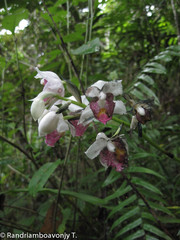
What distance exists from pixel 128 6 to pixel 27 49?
2.36 metres

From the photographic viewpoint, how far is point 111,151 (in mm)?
970

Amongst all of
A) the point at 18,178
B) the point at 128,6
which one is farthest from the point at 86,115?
the point at 18,178

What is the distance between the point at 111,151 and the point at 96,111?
205 millimetres

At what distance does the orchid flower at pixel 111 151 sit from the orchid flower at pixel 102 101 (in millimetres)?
108

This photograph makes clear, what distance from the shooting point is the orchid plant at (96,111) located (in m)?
0.94

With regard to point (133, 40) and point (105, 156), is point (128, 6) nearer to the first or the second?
point (133, 40)

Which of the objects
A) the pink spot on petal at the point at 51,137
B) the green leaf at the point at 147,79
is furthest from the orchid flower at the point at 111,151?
the green leaf at the point at 147,79

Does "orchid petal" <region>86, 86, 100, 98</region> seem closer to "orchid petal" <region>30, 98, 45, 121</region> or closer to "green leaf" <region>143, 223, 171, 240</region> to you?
"orchid petal" <region>30, 98, 45, 121</region>

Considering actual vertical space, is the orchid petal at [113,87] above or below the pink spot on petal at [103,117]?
above

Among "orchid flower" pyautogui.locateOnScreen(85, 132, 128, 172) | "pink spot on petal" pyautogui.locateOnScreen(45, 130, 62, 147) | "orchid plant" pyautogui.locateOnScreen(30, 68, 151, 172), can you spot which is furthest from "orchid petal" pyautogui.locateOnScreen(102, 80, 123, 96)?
"pink spot on petal" pyautogui.locateOnScreen(45, 130, 62, 147)

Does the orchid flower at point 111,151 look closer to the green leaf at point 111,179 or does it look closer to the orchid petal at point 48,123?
the orchid petal at point 48,123

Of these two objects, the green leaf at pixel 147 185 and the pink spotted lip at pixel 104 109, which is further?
the green leaf at pixel 147 185

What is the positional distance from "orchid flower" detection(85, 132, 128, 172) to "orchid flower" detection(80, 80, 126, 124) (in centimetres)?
11

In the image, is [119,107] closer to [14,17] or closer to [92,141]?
[92,141]
